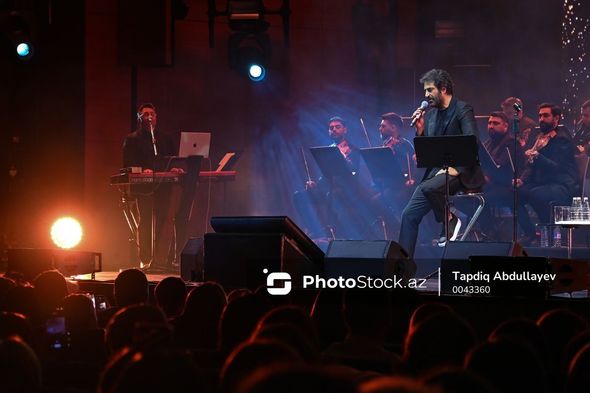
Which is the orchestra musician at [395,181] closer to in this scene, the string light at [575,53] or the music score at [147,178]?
the music score at [147,178]

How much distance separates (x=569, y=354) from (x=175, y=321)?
2485 mm

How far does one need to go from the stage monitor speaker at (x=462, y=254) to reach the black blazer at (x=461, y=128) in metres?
1.60

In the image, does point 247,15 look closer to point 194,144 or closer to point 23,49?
point 194,144

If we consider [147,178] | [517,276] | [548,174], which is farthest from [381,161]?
[517,276]

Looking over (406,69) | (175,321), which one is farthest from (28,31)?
(175,321)

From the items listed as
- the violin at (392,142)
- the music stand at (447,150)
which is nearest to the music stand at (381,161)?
the violin at (392,142)

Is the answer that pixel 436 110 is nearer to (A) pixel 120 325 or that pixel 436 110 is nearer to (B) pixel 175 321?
(B) pixel 175 321

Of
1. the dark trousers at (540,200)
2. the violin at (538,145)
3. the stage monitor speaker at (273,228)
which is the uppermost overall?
the violin at (538,145)

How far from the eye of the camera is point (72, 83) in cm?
1358

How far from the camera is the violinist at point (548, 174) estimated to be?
1210 centimetres

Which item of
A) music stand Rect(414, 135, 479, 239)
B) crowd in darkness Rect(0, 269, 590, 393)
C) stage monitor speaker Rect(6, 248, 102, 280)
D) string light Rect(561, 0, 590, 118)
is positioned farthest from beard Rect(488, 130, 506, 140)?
crowd in darkness Rect(0, 269, 590, 393)

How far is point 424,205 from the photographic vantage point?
31.5ft

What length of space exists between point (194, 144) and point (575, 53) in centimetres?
649

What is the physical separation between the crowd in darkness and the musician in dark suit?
98.7 inches
